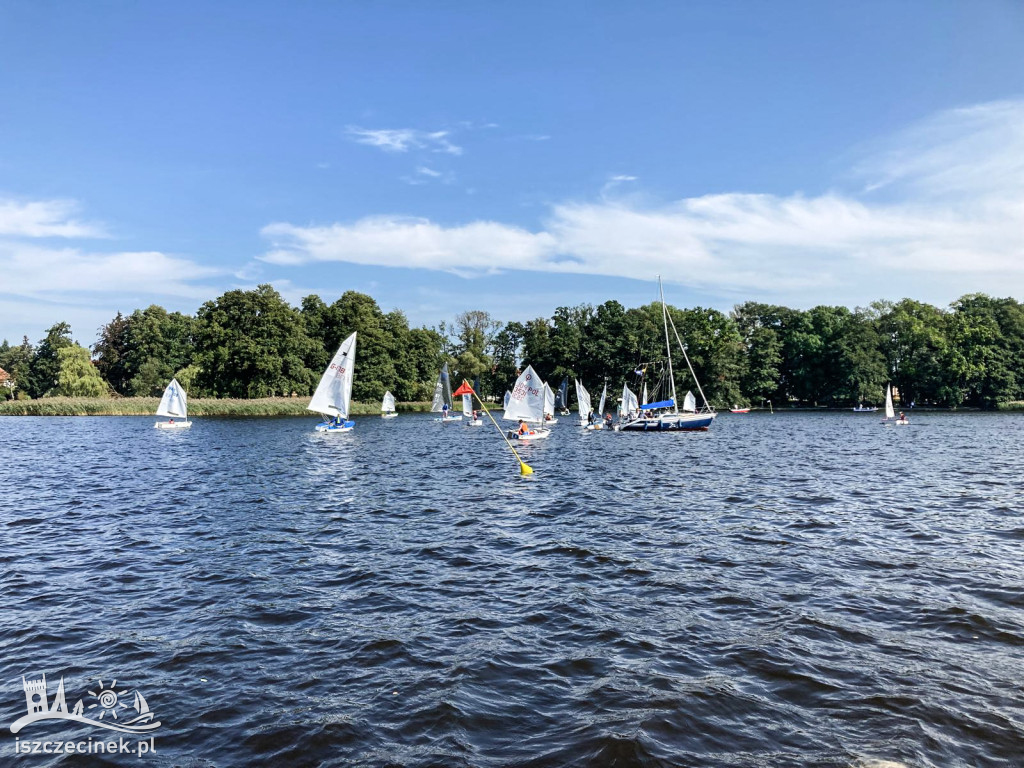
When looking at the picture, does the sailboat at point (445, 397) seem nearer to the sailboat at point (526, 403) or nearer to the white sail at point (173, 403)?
the white sail at point (173, 403)

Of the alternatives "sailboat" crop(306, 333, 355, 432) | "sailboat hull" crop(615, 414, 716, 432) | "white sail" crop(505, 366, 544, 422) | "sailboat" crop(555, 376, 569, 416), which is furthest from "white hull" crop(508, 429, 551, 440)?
"sailboat" crop(555, 376, 569, 416)

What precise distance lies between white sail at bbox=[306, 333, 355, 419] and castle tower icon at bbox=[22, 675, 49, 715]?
A: 4453cm

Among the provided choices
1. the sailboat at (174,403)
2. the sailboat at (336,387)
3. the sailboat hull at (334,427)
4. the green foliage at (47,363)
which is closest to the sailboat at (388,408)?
the sailboat at (174,403)

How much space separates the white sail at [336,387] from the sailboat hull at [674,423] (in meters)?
26.1

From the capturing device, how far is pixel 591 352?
115m

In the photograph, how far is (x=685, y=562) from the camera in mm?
13102

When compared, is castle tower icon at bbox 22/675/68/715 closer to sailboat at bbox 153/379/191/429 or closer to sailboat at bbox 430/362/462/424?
sailboat at bbox 153/379/191/429

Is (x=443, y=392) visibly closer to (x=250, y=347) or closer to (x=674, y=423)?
(x=674, y=423)

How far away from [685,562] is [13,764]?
35.7ft

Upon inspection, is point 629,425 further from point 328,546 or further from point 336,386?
point 328,546

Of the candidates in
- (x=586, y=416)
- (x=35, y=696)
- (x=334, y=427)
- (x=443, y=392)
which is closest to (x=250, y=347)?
(x=443, y=392)

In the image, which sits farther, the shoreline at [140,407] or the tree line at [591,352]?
the tree line at [591,352]
